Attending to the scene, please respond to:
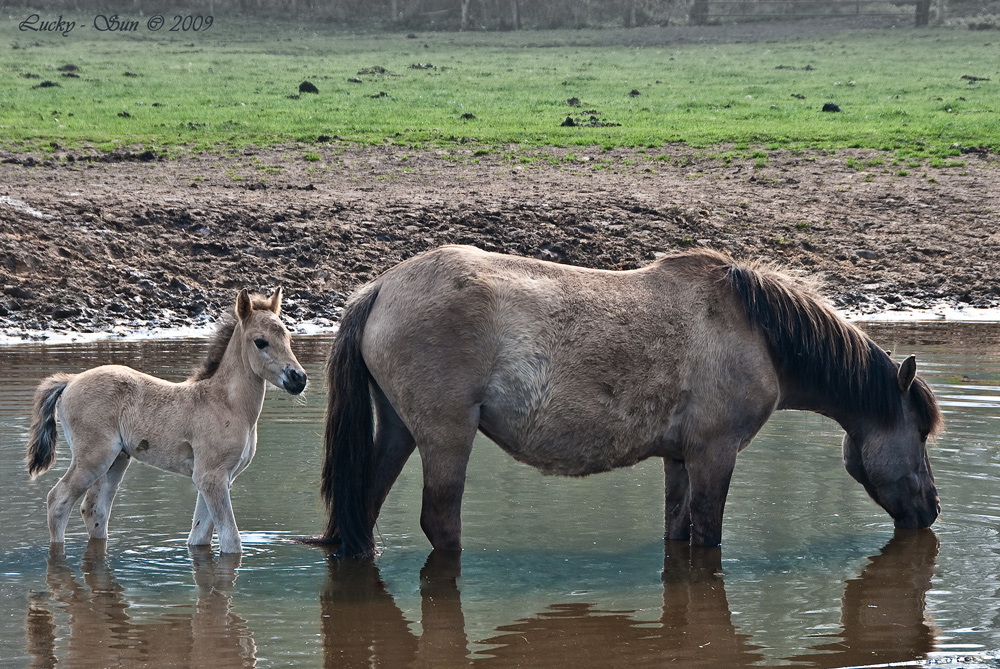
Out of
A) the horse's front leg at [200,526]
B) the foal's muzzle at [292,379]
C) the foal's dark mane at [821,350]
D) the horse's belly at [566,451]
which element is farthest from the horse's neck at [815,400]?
the horse's front leg at [200,526]

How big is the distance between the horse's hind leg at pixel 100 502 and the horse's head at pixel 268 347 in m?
1.02

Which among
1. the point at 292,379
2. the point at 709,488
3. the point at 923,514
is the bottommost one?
the point at 923,514

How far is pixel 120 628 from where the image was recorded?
213 inches

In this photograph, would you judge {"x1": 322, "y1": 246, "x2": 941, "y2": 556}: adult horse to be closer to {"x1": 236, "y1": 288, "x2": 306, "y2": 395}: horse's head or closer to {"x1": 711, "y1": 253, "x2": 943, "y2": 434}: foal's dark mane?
{"x1": 711, "y1": 253, "x2": 943, "y2": 434}: foal's dark mane

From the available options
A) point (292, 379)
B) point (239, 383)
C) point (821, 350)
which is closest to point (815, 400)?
point (821, 350)

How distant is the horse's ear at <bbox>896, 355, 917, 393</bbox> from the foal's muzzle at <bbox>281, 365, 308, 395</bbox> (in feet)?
11.3

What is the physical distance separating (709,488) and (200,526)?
2.81m

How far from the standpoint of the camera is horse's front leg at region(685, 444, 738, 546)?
262 inches

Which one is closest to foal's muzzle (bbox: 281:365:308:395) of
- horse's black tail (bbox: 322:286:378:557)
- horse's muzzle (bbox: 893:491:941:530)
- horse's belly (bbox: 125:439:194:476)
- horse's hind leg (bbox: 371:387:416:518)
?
horse's black tail (bbox: 322:286:378:557)

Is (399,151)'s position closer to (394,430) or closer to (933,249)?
(933,249)

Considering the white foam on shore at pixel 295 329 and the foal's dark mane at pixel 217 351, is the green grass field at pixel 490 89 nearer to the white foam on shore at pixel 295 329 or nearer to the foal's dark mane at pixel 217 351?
the white foam on shore at pixel 295 329

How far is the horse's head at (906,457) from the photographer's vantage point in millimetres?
7215

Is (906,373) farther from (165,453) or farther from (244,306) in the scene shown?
(165,453)

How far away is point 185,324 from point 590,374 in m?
8.37
